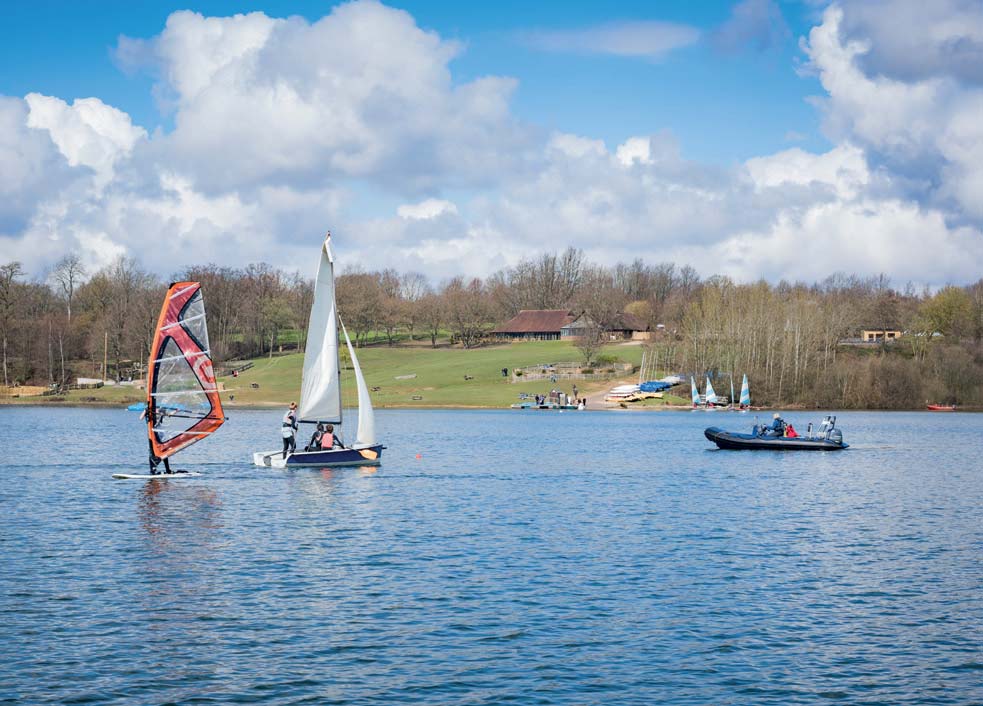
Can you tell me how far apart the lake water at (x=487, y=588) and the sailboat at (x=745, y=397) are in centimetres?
6235

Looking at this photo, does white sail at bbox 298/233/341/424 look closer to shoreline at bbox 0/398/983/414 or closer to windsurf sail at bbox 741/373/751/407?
windsurf sail at bbox 741/373/751/407

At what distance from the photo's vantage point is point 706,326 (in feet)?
450

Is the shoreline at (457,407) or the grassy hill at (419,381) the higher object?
the grassy hill at (419,381)

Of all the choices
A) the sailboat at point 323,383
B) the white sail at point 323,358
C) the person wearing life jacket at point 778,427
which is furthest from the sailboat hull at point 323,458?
the person wearing life jacket at point 778,427

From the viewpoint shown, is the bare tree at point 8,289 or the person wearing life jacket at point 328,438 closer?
the person wearing life jacket at point 328,438

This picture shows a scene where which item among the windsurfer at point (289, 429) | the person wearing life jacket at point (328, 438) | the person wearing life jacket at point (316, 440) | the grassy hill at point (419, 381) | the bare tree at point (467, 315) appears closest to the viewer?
the windsurfer at point (289, 429)

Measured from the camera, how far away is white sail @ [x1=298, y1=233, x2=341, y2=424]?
165 ft

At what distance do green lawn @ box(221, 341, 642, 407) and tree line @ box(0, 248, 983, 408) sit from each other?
747cm

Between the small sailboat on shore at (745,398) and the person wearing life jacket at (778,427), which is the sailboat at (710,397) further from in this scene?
the person wearing life jacket at (778,427)

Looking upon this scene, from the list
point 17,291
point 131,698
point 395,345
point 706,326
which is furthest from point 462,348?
point 131,698

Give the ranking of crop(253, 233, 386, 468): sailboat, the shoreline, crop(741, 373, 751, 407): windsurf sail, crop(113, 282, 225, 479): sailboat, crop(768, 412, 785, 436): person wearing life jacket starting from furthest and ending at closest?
the shoreline → crop(741, 373, 751, 407): windsurf sail → crop(768, 412, 785, 436): person wearing life jacket → crop(253, 233, 386, 468): sailboat → crop(113, 282, 225, 479): sailboat

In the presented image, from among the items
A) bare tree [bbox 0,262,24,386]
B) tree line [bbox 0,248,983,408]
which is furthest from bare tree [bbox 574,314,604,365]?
bare tree [bbox 0,262,24,386]

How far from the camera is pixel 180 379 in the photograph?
4453 centimetres

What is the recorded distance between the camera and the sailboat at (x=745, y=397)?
115 m
